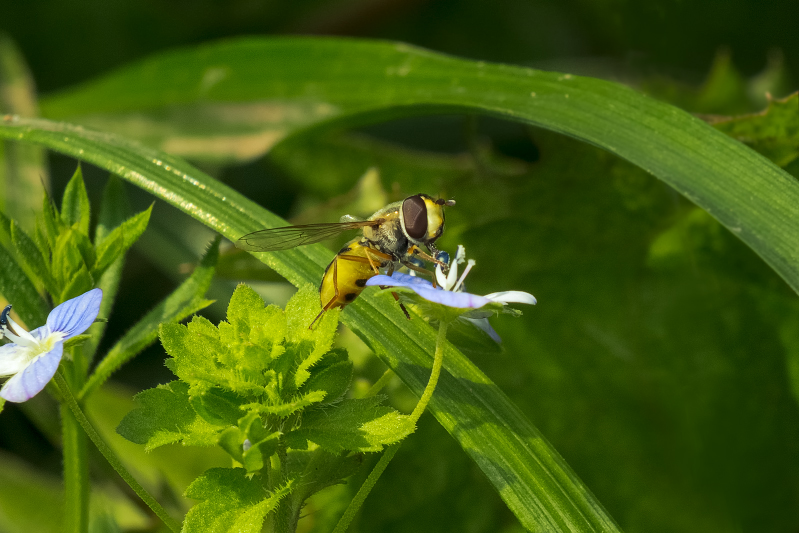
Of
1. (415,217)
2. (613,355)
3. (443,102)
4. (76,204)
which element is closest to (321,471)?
(415,217)

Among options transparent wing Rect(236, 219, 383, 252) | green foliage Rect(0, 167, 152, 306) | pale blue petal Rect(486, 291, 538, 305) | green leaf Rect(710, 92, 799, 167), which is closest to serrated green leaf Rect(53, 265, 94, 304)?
green foliage Rect(0, 167, 152, 306)

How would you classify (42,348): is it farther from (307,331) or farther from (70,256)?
(307,331)

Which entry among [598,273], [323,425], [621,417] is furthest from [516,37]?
[323,425]

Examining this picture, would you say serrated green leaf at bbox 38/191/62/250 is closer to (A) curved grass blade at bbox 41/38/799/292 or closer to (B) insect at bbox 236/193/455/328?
(B) insect at bbox 236/193/455/328

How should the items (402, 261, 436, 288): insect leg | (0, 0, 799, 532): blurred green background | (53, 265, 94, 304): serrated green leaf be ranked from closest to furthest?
(53, 265, 94, 304): serrated green leaf
(402, 261, 436, 288): insect leg
(0, 0, 799, 532): blurred green background

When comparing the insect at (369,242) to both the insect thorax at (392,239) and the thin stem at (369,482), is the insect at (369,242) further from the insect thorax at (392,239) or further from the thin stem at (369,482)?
the thin stem at (369,482)

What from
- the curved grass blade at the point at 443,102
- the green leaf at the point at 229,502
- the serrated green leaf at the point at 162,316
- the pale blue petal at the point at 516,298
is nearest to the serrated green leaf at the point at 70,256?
the serrated green leaf at the point at 162,316

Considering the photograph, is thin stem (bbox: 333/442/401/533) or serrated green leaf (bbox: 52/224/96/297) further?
serrated green leaf (bbox: 52/224/96/297)
